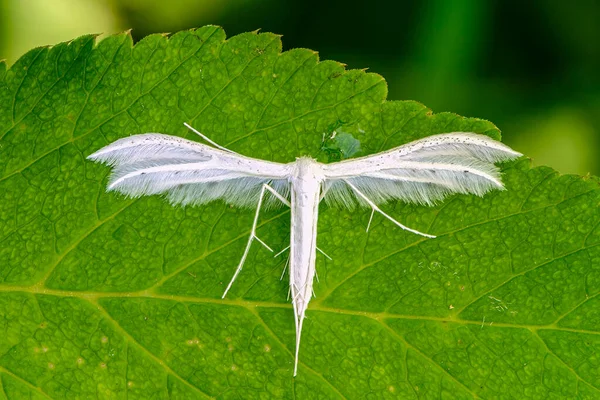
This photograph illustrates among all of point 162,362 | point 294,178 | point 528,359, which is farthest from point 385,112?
point 162,362

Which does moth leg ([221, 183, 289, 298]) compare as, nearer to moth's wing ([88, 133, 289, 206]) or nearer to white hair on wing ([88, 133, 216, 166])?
moth's wing ([88, 133, 289, 206])

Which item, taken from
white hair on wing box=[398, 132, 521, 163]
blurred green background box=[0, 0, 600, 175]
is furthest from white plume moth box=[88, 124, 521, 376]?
blurred green background box=[0, 0, 600, 175]

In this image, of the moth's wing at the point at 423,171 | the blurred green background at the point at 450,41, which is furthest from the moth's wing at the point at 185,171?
the blurred green background at the point at 450,41

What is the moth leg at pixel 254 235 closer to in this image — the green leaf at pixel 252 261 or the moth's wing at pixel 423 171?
the green leaf at pixel 252 261

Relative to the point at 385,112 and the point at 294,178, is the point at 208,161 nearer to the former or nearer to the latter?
the point at 294,178

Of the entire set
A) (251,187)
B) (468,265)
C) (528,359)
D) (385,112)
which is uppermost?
(385,112)

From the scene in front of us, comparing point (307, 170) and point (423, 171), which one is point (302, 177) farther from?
point (423, 171)

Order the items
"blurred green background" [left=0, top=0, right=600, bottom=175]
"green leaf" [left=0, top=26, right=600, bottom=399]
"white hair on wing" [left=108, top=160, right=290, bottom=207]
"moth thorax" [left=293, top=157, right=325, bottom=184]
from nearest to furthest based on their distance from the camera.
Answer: "green leaf" [left=0, top=26, right=600, bottom=399], "moth thorax" [left=293, top=157, right=325, bottom=184], "white hair on wing" [left=108, top=160, right=290, bottom=207], "blurred green background" [left=0, top=0, right=600, bottom=175]
